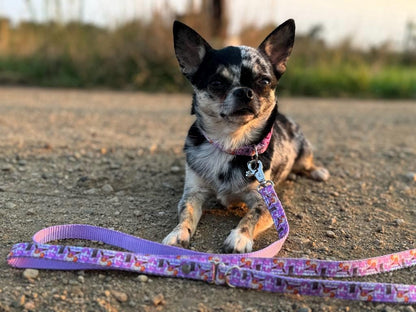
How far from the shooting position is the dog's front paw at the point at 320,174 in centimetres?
445

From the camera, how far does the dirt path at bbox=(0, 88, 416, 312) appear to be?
241 cm

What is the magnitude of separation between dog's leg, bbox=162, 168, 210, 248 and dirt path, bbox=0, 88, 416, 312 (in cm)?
10

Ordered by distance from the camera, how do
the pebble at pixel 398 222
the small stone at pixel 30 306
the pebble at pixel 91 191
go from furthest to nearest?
1. the pebble at pixel 91 191
2. the pebble at pixel 398 222
3. the small stone at pixel 30 306

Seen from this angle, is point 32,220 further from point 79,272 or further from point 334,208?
point 334,208

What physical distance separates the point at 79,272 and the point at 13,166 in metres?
2.13

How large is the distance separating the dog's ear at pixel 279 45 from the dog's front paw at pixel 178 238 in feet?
5.13

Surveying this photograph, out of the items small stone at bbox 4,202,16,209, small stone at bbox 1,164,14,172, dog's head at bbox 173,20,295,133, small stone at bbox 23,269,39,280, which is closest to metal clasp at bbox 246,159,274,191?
dog's head at bbox 173,20,295,133

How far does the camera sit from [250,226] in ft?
10.00

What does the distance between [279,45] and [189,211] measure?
1569 millimetres

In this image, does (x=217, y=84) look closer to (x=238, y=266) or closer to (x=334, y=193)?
(x=238, y=266)

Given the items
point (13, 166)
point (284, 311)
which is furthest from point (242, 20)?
point (284, 311)

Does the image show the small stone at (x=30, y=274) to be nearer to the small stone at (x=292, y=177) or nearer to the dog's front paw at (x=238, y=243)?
the dog's front paw at (x=238, y=243)

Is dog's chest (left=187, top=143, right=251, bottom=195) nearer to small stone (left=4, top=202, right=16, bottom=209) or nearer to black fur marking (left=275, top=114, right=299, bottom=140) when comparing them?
black fur marking (left=275, top=114, right=299, bottom=140)

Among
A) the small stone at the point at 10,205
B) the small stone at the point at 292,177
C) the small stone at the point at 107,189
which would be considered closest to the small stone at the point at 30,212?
Answer: the small stone at the point at 10,205
